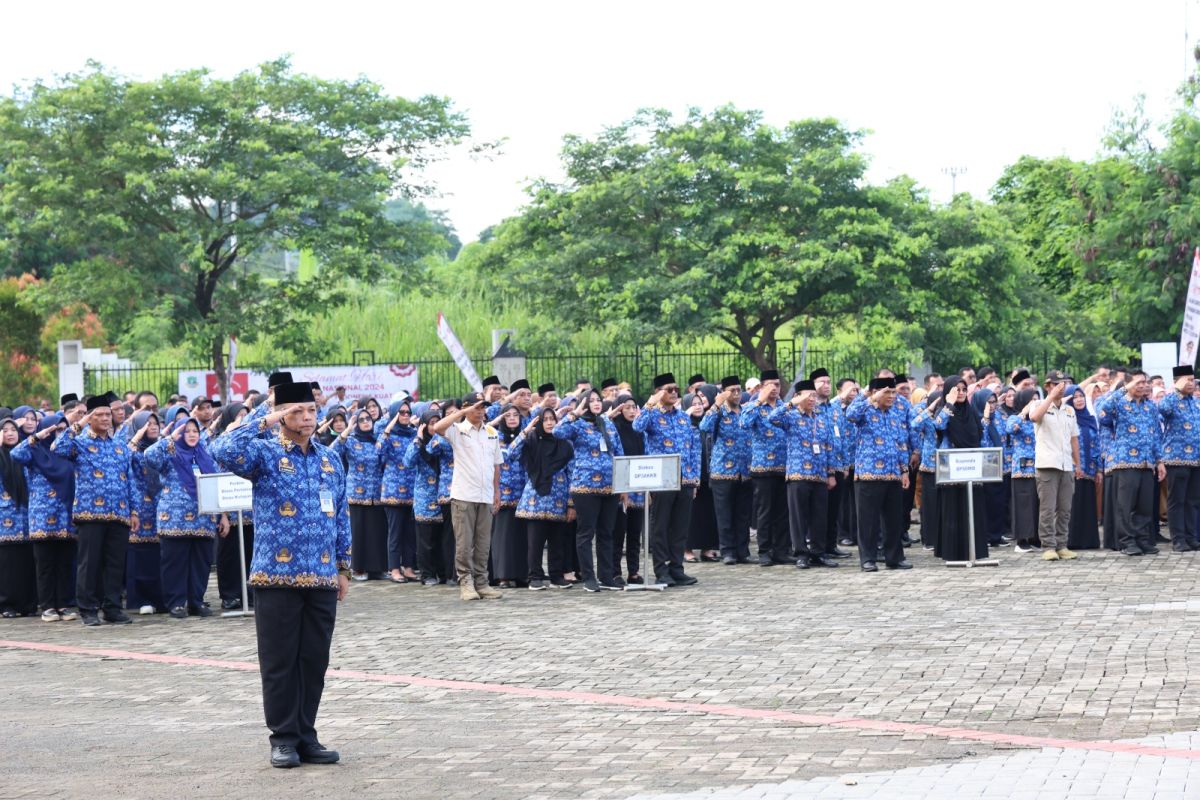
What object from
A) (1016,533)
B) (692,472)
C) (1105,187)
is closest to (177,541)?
(692,472)

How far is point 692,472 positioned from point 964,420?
12.7 ft

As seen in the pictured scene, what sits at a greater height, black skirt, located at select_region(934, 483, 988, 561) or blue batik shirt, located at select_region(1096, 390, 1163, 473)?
blue batik shirt, located at select_region(1096, 390, 1163, 473)

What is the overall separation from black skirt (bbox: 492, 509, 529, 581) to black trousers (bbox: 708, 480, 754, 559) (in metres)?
2.72

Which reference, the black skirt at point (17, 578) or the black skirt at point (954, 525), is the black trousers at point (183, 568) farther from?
the black skirt at point (954, 525)

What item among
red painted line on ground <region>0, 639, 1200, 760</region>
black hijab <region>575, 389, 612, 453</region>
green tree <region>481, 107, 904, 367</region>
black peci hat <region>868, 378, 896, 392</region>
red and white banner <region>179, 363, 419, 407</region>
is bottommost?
Result: red painted line on ground <region>0, 639, 1200, 760</region>

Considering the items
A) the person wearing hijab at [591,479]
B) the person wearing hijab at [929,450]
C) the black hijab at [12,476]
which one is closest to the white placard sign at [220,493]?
the black hijab at [12,476]

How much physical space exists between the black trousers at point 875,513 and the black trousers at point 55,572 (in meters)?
7.87

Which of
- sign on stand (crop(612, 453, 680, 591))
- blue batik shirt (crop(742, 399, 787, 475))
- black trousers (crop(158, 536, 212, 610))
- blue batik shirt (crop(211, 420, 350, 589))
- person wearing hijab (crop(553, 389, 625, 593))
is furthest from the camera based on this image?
blue batik shirt (crop(742, 399, 787, 475))

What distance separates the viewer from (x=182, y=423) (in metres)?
15.6

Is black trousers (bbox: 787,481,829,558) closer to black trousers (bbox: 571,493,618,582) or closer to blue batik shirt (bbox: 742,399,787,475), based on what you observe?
blue batik shirt (bbox: 742,399,787,475)

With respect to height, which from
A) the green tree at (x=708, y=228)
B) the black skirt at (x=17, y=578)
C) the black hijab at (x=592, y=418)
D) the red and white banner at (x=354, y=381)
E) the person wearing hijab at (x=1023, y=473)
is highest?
the green tree at (x=708, y=228)

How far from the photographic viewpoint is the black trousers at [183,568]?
15688 mm

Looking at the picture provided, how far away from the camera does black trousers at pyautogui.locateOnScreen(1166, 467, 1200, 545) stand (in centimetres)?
1975

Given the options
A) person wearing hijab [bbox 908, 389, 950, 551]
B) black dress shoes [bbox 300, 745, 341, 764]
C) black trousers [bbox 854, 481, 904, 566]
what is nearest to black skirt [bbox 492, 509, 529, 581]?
black trousers [bbox 854, 481, 904, 566]
